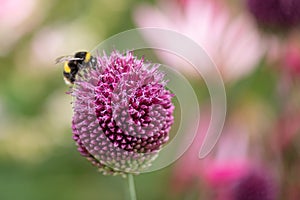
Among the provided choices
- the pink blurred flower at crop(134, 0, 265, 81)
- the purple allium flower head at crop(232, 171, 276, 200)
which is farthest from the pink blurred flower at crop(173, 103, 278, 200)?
the pink blurred flower at crop(134, 0, 265, 81)

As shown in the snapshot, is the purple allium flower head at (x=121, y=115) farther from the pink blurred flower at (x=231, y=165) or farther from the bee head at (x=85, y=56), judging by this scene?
the pink blurred flower at (x=231, y=165)

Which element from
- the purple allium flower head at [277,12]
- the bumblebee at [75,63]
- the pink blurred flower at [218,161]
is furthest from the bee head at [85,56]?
the purple allium flower head at [277,12]

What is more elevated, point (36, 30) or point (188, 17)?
point (36, 30)

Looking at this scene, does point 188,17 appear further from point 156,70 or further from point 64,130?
point 156,70

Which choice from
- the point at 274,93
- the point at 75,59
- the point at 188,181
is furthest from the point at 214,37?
the point at 75,59

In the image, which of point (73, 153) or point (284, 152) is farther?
point (73, 153)

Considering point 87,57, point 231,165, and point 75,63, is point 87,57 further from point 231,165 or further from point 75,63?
point 231,165
